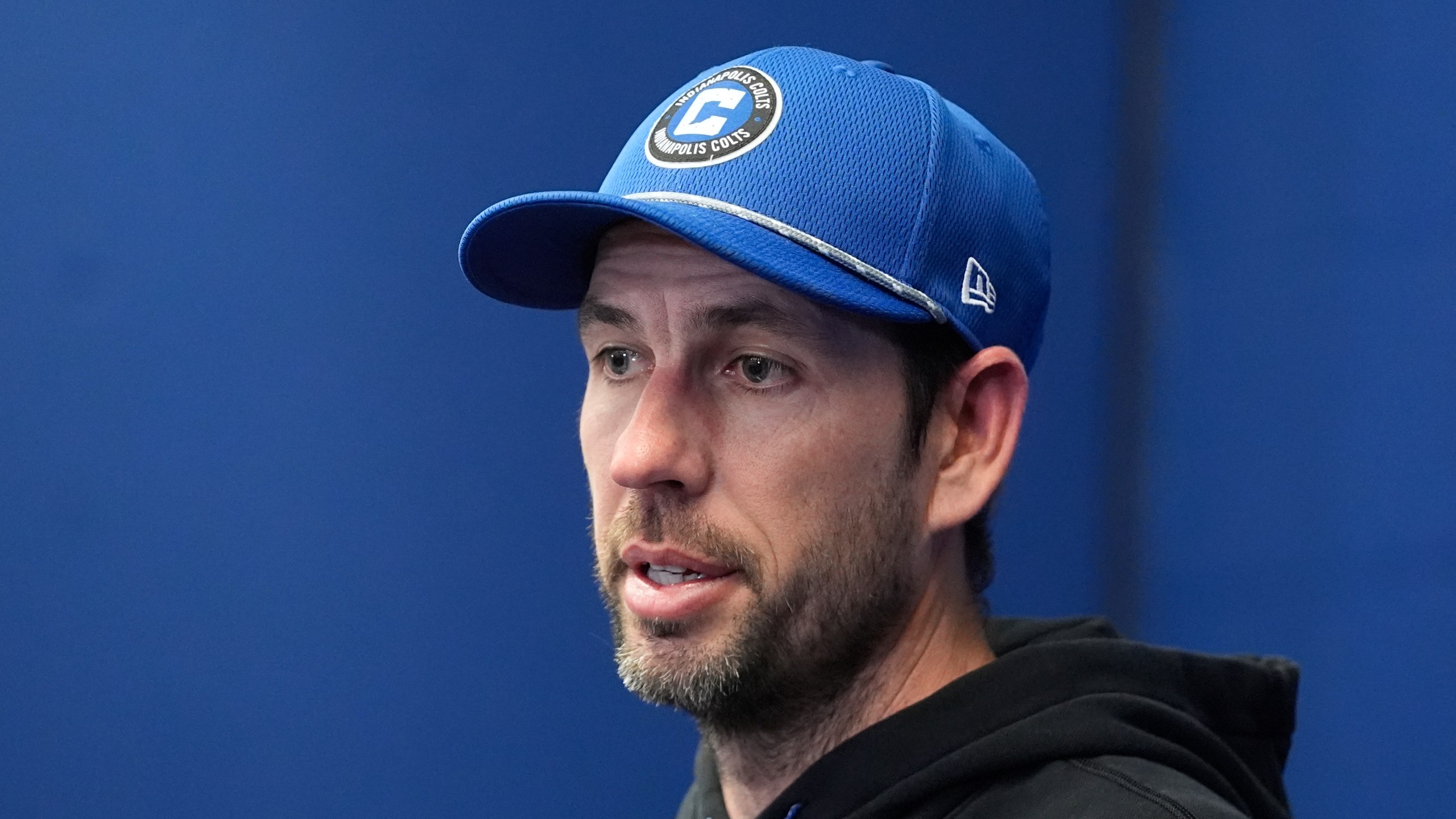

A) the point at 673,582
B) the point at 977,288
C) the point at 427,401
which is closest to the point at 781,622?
the point at 673,582

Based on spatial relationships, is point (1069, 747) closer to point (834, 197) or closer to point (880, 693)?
point (880, 693)

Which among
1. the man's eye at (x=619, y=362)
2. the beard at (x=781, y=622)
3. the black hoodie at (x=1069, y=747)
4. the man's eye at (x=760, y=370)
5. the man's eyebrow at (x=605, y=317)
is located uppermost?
the man's eyebrow at (x=605, y=317)

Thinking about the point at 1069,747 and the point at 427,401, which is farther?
the point at 427,401

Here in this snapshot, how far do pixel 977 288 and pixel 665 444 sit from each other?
0.26 m

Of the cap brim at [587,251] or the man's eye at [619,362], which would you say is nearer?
the cap brim at [587,251]

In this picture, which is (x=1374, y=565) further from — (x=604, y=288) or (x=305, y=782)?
(x=305, y=782)

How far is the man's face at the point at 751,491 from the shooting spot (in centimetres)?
100

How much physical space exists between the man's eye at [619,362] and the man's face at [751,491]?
46 mm

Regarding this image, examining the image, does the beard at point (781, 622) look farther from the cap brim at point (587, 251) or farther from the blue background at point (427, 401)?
the blue background at point (427, 401)

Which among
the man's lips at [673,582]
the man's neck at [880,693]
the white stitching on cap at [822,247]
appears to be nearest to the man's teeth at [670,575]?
the man's lips at [673,582]

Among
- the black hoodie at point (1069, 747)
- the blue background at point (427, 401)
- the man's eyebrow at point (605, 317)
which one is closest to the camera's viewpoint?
the black hoodie at point (1069, 747)

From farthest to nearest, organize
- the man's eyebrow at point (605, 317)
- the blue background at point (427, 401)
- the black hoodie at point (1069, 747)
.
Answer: the blue background at point (427, 401) → the man's eyebrow at point (605, 317) → the black hoodie at point (1069, 747)

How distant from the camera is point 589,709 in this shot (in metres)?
1.77

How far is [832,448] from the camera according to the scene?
1.01m
